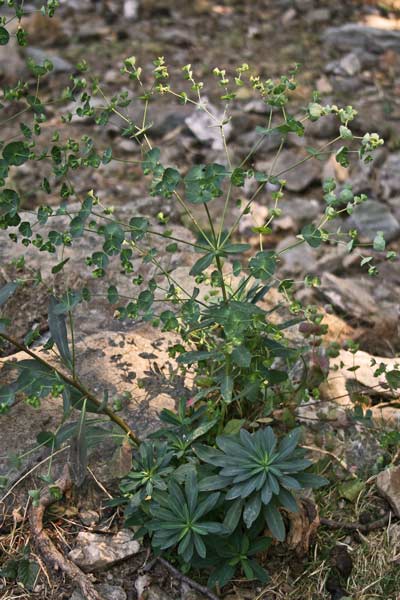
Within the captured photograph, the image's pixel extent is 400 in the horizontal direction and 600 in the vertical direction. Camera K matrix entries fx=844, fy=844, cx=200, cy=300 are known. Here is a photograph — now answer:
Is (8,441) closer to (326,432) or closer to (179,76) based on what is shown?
(326,432)

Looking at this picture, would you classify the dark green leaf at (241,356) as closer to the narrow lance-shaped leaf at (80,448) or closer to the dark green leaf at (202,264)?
the dark green leaf at (202,264)

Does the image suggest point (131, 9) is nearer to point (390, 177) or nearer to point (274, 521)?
point (390, 177)

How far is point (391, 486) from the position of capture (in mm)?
2574

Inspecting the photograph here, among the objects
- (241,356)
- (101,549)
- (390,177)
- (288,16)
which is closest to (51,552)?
(101,549)

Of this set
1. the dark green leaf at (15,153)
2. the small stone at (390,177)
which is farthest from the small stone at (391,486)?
the small stone at (390,177)

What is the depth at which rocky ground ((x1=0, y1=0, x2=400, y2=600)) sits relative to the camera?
2.37 metres

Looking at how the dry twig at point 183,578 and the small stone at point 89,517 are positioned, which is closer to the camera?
the dry twig at point 183,578

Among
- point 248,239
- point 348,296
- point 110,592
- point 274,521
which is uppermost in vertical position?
point 274,521

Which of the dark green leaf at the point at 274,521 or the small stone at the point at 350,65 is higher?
the dark green leaf at the point at 274,521

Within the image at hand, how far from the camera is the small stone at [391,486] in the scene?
2.55 meters

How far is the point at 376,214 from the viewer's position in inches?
Answer: 165

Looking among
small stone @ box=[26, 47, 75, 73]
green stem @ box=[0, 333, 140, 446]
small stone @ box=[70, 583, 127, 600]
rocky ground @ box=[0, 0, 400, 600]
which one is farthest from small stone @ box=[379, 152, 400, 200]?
small stone @ box=[70, 583, 127, 600]

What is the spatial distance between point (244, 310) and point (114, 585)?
83 cm

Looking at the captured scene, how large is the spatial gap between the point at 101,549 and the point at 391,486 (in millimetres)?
900
